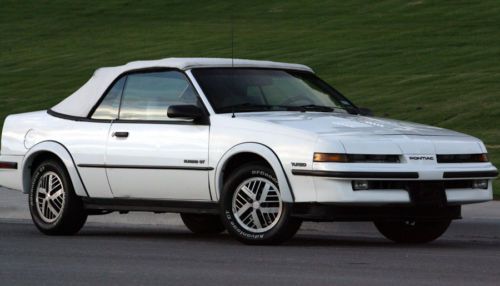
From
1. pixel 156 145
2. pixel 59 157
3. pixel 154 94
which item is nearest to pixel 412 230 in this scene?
pixel 156 145

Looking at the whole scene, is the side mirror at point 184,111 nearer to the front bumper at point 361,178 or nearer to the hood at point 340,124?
the hood at point 340,124

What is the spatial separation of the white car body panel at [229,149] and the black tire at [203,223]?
1.06 metres

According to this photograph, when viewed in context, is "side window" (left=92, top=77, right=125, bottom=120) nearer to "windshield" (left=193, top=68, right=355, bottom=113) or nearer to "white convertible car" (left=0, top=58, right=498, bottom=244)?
"white convertible car" (left=0, top=58, right=498, bottom=244)

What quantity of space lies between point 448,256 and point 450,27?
2572 centimetres

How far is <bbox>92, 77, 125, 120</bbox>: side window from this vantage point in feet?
42.1

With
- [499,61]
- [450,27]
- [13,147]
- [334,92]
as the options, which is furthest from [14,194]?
[450,27]

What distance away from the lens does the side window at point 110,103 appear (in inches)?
505

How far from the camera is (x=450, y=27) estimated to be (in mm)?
35812

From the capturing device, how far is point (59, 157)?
508 inches

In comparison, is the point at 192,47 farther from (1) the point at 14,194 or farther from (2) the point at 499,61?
(1) the point at 14,194

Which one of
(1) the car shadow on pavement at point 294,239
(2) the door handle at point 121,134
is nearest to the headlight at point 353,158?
(1) the car shadow on pavement at point 294,239

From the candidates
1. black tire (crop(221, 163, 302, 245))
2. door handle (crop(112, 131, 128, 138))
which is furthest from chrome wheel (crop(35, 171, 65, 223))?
black tire (crop(221, 163, 302, 245))

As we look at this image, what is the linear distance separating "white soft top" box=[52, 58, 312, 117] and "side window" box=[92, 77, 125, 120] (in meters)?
0.07

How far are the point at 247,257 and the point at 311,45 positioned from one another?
1026 inches
